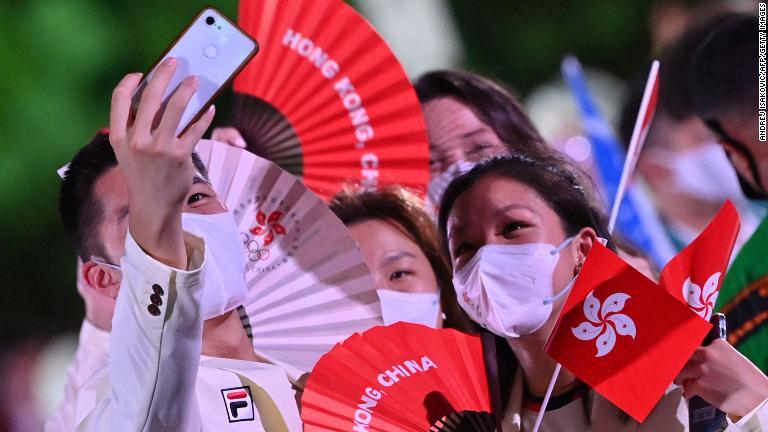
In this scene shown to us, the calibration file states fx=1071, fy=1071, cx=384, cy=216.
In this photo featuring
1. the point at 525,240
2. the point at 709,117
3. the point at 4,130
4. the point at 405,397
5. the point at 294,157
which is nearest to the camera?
the point at 405,397

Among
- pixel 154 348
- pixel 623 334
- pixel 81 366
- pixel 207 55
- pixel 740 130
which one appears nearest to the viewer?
pixel 154 348

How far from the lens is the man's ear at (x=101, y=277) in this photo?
1.87 metres


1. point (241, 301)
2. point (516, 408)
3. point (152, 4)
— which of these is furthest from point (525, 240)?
point (152, 4)

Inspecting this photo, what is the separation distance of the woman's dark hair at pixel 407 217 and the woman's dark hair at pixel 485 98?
0.31 metres

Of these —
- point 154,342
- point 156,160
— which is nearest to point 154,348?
point 154,342

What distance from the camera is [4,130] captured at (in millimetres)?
2307

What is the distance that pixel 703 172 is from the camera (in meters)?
2.66

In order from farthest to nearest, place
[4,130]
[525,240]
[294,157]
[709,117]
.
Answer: [709,117]
[4,130]
[294,157]
[525,240]

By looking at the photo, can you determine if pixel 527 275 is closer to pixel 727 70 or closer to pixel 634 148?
pixel 634 148

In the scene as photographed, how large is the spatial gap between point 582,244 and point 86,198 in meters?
Result: 0.89

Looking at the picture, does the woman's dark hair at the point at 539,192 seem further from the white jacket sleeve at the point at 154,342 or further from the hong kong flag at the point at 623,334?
the white jacket sleeve at the point at 154,342

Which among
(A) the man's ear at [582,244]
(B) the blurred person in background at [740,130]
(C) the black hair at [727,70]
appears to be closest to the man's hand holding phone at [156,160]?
(A) the man's ear at [582,244]

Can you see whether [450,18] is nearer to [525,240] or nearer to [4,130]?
[525,240]

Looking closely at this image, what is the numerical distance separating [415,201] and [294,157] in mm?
260
